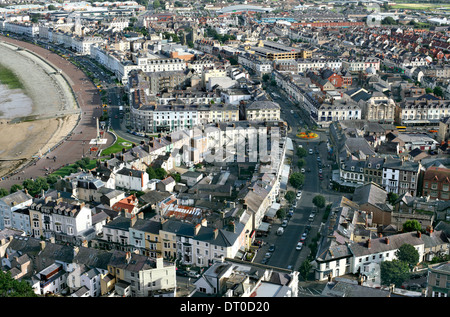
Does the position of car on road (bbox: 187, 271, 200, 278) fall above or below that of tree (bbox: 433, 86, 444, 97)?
below

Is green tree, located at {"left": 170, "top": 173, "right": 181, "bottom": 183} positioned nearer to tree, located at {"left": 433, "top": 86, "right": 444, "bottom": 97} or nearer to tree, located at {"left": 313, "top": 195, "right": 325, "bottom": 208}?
tree, located at {"left": 313, "top": 195, "right": 325, "bottom": 208}

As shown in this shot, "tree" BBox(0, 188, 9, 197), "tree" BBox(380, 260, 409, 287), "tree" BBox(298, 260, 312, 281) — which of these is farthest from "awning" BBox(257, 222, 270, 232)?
"tree" BBox(0, 188, 9, 197)

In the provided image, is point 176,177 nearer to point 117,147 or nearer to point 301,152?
point 117,147

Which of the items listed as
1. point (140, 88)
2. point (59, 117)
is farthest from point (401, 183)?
point (59, 117)

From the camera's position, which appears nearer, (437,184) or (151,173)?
(437,184)

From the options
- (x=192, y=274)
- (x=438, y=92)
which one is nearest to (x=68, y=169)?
(x=192, y=274)

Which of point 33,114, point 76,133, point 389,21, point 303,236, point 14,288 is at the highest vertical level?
point 389,21

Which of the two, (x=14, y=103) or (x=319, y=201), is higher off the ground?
(x=14, y=103)

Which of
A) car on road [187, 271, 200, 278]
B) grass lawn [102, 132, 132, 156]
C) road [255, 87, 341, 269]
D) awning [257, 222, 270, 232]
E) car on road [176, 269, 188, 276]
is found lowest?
road [255, 87, 341, 269]
